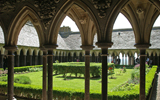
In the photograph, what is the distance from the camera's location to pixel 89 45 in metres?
6.54

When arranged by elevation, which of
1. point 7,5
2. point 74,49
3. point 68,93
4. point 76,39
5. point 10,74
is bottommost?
point 68,93

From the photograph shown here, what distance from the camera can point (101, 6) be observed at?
4.73 m

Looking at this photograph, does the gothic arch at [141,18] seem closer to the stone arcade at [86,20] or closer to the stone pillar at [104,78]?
the stone arcade at [86,20]

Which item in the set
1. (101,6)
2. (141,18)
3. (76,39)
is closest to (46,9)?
(101,6)

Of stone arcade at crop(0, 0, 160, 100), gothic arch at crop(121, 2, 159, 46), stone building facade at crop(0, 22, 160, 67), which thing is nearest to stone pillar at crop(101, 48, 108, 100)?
stone arcade at crop(0, 0, 160, 100)

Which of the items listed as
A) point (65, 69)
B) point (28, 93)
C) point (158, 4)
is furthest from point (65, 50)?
point (158, 4)

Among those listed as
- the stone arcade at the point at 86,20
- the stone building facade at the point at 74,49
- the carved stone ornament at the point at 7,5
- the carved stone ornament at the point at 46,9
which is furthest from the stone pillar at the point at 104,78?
the stone building facade at the point at 74,49

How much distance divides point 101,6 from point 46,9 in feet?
5.87

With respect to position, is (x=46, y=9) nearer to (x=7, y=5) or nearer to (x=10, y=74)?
(x=7, y=5)

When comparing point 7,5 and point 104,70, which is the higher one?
point 7,5

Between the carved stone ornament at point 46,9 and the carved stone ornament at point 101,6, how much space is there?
4.27 ft

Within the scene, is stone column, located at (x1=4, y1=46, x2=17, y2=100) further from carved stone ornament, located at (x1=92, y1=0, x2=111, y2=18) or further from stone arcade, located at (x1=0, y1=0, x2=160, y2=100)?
carved stone ornament, located at (x1=92, y1=0, x2=111, y2=18)

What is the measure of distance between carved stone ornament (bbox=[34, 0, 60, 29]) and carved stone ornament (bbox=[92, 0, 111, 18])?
4.27ft

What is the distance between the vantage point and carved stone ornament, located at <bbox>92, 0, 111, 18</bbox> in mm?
4675
